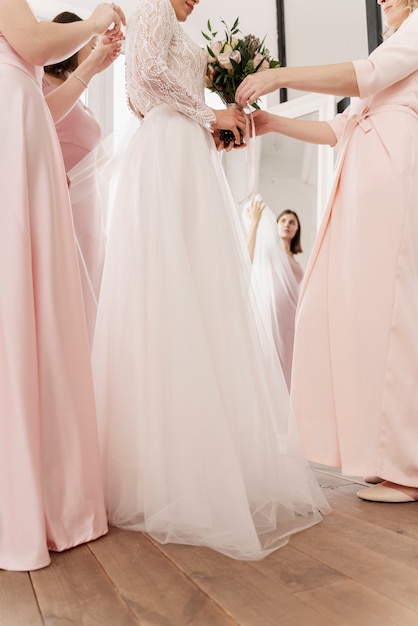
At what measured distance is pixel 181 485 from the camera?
1.65 m

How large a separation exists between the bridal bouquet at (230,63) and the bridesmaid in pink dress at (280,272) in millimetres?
2410

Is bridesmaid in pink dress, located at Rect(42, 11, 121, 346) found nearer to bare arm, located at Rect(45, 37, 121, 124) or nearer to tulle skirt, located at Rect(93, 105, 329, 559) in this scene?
bare arm, located at Rect(45, 37, 121, 124)

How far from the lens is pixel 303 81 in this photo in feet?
7.34

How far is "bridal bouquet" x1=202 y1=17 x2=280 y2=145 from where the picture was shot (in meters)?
2.24

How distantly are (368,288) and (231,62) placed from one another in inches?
38.6

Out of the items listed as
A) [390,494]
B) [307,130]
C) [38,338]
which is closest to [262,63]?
[307,130]

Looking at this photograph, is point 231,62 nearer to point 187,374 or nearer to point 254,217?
point 187,374

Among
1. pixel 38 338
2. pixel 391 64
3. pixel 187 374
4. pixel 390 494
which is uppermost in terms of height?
pixel 391 64

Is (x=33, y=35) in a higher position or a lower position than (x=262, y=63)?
lower

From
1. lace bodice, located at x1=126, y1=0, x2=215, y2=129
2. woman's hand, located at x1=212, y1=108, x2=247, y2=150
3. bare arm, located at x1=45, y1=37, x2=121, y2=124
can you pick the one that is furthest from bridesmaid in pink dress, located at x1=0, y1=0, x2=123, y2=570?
woman's hand, located at x1=212, y1=108, x2=247, y2=150

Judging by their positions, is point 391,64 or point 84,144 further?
point 84,144

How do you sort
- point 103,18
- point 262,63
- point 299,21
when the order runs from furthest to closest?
1. point 299,21
2. point 262,63
3. point 103,18

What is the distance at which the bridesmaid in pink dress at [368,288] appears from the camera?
6.88 ft

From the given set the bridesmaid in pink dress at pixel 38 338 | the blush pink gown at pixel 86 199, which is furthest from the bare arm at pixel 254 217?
the bridesmaid in pink dress at pixel 38 338
